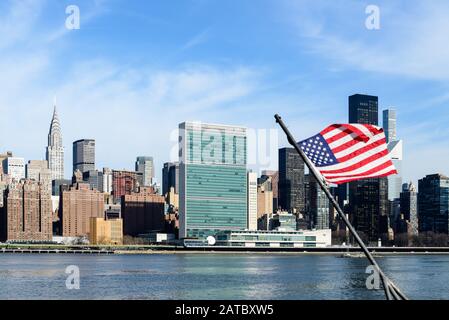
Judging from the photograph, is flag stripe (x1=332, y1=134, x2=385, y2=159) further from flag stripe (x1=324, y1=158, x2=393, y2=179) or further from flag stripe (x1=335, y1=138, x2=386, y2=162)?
flag stripe (x1=324, y1=158, x2=393, y2=179)

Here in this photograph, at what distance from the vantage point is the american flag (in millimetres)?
11031

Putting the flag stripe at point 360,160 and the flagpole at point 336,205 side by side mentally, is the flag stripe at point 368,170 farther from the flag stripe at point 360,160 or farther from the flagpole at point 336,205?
the flagpole at point 336,205

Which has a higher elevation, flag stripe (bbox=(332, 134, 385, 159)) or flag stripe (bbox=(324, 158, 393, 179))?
flag stripe (bbox=(332, 134, 385, 159))

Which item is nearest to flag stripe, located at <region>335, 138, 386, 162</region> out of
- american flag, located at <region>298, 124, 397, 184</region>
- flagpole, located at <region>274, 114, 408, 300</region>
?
american flag, located at <region>298, 124, 397, 184</region>

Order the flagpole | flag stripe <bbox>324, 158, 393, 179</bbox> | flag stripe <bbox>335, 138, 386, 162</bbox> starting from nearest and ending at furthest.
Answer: the flagpole, flag stripe <bbox>324, 158, 393, 179</bbox>, flag stripe <bbox>335, 138, 386, 162</bbox>

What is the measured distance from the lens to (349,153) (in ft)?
36.6

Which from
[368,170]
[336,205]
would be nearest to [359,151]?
[368,170]

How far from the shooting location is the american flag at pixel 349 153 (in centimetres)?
1103

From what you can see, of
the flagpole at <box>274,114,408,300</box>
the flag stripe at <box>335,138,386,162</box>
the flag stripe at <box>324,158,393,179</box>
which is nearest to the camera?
the flagpole at <box>274,114,408,300</box>

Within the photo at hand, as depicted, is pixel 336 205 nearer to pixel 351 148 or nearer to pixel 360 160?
pixel 360 160

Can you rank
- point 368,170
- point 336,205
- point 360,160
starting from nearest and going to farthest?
point 336,205 < point 368,170 < point 360,160

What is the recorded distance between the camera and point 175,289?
2441 inches
